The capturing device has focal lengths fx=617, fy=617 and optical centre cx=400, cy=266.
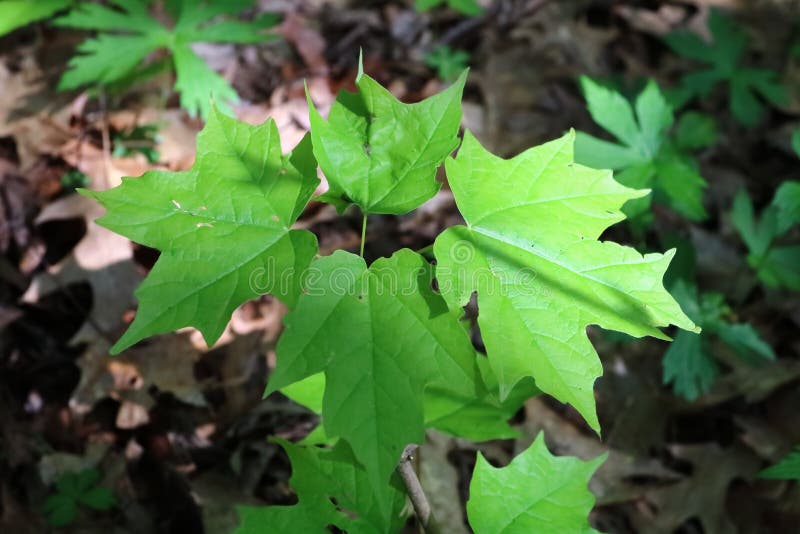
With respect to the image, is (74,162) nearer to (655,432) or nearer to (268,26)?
(268,26)

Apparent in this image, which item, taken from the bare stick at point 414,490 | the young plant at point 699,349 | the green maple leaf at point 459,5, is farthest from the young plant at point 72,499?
the green maple leaf at point 459,5

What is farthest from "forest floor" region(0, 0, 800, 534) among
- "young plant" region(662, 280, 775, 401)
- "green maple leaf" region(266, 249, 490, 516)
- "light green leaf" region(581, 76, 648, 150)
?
"green maple leaf" region(266, 249, 490, 516)

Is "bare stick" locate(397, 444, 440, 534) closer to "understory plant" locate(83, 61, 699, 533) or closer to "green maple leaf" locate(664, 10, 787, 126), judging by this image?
"understory plant" locate(83, 61, 699, 533)

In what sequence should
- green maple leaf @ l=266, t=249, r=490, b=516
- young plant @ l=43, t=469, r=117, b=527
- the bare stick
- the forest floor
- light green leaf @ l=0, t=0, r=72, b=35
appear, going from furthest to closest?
light green leaf @ l=0, t=0, r=72, b=35 < the forest floor < young plant @ l=43, t=469, r=117, b=527 < the bare stick < green maple leaf @ l=266, t=249, r=490, b=516

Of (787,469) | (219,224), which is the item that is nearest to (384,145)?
(219,224)

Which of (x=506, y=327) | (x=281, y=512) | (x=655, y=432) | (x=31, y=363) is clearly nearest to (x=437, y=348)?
(x=506, y=327)

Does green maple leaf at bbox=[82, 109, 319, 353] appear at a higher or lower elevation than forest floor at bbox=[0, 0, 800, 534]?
higher

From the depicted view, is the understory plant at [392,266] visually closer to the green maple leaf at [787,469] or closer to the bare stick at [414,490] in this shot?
the bare stick at [414,490]
